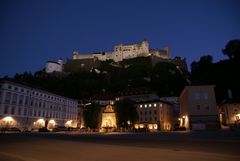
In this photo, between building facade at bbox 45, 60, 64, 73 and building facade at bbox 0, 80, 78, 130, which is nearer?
building facade at bbox 0, 80, 78, 130

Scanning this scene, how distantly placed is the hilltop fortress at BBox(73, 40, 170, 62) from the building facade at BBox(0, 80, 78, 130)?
260 feet

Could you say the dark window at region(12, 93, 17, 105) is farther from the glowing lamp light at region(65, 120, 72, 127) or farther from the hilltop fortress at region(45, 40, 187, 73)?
the hilltop fortress at region(45, 40, 187, 73)

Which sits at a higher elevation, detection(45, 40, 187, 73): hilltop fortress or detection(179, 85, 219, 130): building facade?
detection(45, 40, 187, 73): hilltop fortress

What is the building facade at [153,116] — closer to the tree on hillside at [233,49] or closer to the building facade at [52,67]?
the tree on hillside at [233,49]

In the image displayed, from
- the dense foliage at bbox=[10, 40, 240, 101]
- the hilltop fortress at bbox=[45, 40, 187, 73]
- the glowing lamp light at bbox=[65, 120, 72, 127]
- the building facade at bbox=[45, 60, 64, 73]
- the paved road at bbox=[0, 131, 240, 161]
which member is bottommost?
the paved road at bbox=[0, 131, 240, 161]

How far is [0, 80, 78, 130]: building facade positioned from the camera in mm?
52831

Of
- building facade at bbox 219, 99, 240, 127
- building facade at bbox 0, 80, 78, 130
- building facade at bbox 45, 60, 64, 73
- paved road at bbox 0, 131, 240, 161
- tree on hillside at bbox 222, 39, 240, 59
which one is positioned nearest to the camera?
paved road at bbox 0, 131, 240, 161

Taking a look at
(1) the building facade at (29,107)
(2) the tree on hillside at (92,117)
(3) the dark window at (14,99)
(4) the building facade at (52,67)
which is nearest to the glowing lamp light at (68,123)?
(1) the building facade at (29,107)

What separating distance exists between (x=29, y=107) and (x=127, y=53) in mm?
101778

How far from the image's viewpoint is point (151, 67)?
5256 inches

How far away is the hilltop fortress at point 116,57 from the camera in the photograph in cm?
14604

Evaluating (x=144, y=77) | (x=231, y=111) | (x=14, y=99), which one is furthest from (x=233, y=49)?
(x=14, y=99)

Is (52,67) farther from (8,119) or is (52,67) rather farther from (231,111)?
(231,111)

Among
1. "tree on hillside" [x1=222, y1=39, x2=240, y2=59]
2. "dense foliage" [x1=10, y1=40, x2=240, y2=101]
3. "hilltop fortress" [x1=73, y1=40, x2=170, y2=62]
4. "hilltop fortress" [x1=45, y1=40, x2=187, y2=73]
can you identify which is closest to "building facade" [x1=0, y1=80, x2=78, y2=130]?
"dense foliage" [x1=10, y1=40, x2=240, y2=101]
